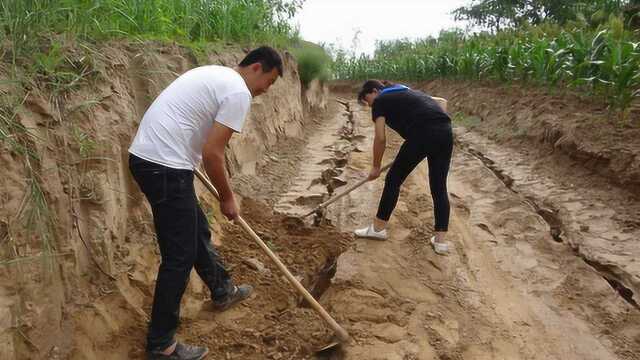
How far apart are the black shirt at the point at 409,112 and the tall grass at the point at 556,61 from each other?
2.68m

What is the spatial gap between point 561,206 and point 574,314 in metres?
1.65

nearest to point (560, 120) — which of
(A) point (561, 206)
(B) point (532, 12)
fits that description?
(A) point (561, 206)

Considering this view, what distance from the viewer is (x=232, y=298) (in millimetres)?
3072

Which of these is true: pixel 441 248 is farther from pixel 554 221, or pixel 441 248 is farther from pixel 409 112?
pixel 554 221

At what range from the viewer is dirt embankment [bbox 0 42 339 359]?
215 cm

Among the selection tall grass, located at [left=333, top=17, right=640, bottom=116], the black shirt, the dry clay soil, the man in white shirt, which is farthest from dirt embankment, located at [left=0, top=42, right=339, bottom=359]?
tall grass, located at [left=333, top=17, right=640, bottom=116]

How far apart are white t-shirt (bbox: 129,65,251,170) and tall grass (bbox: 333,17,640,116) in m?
4.51

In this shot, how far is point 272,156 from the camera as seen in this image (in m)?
6.07

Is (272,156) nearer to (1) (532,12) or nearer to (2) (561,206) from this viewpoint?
(2) (561,206)

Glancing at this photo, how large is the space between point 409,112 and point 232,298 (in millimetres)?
1886

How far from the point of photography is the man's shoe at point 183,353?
8.13 ft

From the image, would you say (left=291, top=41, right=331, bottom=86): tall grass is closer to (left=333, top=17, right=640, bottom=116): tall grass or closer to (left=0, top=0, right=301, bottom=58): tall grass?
(left=0, top=0, right=301, bottom=58): tall grass

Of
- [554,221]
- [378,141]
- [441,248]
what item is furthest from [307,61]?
[441,248]

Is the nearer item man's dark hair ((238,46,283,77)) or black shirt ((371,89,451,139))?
man's dark hair ((238,46,283,77))
